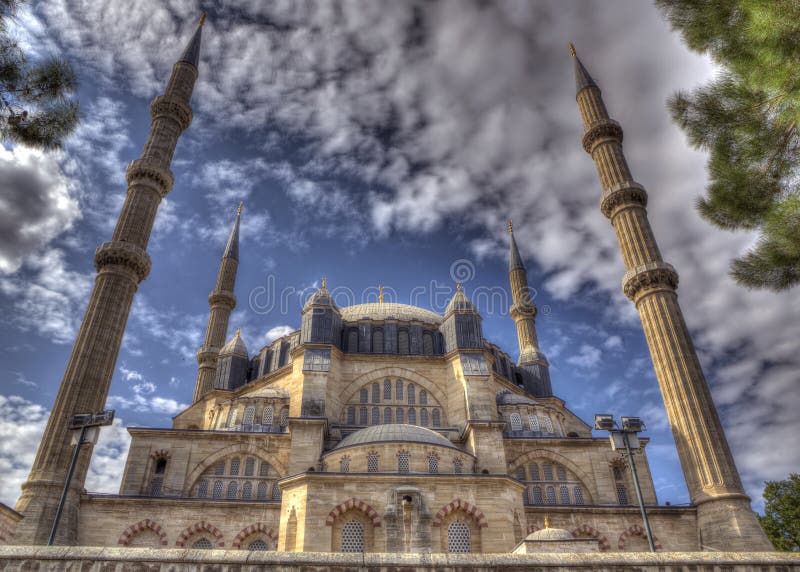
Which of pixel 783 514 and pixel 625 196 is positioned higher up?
pixel 625 196

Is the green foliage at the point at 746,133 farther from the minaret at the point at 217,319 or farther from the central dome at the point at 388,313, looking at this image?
the minaret at the point at 217,319

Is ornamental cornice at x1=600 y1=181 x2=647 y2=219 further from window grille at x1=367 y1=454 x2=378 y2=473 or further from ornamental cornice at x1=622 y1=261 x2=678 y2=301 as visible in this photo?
window grille at x1=367 y1=454 x2=378 y2=473

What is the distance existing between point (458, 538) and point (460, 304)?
13077 mm

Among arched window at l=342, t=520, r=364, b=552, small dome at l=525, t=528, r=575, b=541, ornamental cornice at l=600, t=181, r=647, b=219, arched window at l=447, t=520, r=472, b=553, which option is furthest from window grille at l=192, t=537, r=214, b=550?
ornamental cornice at l=600, t=181, r=647, b=219

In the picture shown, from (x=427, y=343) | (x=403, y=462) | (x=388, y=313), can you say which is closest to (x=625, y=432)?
(x=403, y=462)

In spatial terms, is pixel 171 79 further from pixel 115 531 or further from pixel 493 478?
pixel 493 478

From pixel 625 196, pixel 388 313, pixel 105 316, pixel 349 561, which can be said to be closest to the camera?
pixel 349 561

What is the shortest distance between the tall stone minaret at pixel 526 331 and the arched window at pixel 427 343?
8.05m

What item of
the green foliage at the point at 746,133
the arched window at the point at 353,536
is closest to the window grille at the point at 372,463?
the arched window at the point at 353,536

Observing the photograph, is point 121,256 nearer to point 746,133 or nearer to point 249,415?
point 249,415

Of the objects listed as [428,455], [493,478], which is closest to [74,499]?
[428,455]

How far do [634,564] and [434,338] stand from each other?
67.9 feet

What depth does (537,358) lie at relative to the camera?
1346 inches

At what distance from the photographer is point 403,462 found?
19625mm
